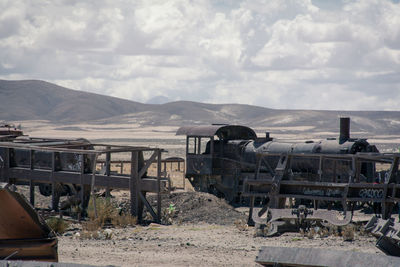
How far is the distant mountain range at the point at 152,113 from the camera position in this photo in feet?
493

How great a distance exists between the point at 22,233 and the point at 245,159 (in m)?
17.2

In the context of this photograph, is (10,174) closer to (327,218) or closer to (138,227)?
Answer: (138,227)

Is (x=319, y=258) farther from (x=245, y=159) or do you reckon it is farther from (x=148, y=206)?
(x=245, y=159)

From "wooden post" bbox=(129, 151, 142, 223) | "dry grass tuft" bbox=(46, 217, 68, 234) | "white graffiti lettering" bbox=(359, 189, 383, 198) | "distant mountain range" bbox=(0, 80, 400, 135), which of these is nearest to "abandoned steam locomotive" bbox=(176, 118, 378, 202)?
"white graffiti lettering" bbox=(359, 189, 383, 198)

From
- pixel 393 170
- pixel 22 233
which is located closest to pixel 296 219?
pixel 393 170

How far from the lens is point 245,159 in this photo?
80.9ft

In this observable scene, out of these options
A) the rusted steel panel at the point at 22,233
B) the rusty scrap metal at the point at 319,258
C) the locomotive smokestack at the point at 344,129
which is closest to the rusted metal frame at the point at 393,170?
the locomotive smokestack at the point at 344,129

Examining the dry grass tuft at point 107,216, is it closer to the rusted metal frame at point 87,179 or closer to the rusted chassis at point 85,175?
the rusted chassis at point 85,175

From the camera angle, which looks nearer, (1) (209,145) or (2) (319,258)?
(2) (319,258)

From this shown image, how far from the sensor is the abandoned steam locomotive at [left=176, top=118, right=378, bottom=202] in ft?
72.4

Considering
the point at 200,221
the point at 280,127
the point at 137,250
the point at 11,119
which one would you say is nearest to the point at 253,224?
the point at 200,221

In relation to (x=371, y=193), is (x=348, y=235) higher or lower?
lower

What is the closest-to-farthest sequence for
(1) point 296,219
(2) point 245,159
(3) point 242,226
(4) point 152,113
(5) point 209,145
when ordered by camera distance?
1. (1) point 296,219
2. (3) point 242,226
3. (2) point 245,159
4. (5) point 209,145
5. (4) point 152,113

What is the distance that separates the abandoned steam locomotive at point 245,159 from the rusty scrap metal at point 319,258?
1439 centimetres
